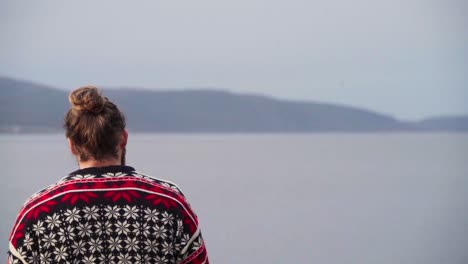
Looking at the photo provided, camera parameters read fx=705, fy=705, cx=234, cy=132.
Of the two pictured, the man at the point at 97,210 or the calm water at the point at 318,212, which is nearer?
the man at the point at 97,210

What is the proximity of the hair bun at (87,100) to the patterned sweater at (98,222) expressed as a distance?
104 mm

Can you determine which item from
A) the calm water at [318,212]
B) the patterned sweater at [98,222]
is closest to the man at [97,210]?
the patterned sweater at [98,222]

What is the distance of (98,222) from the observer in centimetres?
114

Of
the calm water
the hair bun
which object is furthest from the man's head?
the calm water

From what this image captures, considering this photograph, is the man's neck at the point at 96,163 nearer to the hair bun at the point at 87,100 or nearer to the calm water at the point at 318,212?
the hair bun at the point at 87,100

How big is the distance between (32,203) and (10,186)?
33.6 ft

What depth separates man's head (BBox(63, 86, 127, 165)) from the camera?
3.76ft

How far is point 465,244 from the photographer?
248 inches

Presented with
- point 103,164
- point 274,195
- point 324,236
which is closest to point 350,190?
point 274,195

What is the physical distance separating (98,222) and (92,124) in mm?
160

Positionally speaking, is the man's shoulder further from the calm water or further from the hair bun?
the calm water

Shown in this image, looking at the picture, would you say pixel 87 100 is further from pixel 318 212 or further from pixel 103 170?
pixel 318 212

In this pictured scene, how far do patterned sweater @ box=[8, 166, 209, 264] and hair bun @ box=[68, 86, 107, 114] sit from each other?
0.10 m

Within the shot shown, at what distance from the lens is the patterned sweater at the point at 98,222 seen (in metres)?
1.14
